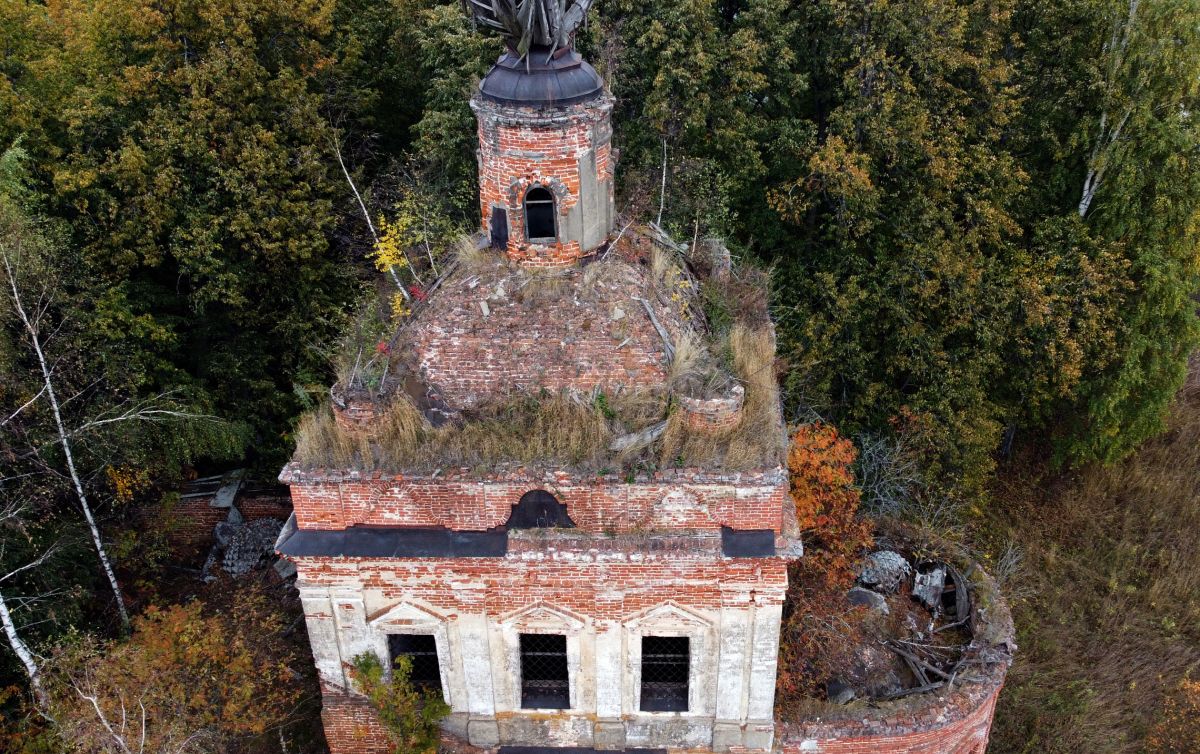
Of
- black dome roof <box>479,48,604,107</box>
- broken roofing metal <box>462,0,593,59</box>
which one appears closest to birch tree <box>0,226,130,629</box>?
black dome roof <box>479,48,604,107</box>

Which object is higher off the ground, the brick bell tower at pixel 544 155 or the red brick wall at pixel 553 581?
the brick bell tower at pixel 544 155

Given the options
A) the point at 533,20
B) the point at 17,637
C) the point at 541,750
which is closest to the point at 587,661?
the point at 541,750

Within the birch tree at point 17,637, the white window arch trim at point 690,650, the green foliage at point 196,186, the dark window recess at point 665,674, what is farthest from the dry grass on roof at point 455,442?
the green foliage at point 196,186

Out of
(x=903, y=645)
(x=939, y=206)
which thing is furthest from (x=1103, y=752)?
(x=939, y=206)

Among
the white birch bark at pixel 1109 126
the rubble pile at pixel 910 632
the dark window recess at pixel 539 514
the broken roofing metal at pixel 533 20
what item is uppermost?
the broken roofing metal at pixel 533 20

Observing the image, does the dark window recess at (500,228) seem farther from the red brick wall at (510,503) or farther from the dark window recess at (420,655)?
the dark window recess at (420,655)

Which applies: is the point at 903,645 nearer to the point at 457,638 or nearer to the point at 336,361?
the point at 457,638

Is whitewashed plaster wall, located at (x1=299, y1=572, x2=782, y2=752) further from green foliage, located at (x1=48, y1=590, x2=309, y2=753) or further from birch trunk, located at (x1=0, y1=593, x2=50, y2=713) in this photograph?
birch trunk, located at (x1=0, y1=593, x2=50, y2=713)
